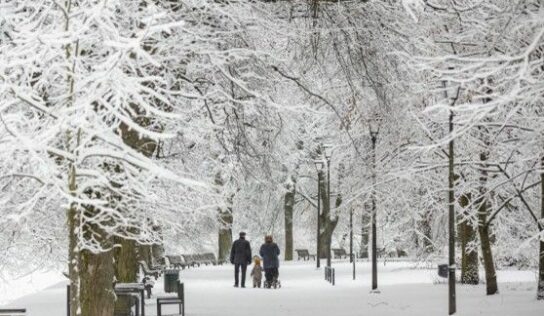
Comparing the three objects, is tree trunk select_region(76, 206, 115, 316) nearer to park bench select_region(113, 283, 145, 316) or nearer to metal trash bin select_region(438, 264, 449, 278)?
park bench select_region(113, 283, 145, 316)

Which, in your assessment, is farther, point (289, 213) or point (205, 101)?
point (289, 213)

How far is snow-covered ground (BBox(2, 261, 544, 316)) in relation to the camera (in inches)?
649

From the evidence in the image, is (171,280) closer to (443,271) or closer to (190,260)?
(443,271)

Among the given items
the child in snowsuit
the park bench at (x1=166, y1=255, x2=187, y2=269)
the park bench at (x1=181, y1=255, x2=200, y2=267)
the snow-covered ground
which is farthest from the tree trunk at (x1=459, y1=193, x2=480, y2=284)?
the park bench at (x1=181, y1=255, x2=200, y2=267)

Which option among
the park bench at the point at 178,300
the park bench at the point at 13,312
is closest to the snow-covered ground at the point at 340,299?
the park bench at the point at 178,300

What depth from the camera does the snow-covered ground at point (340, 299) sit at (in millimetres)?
16480

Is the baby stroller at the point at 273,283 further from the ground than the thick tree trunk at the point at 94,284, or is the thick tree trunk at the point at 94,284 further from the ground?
the thick tree trunk at the point at 94,284

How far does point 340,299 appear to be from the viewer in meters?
19.7

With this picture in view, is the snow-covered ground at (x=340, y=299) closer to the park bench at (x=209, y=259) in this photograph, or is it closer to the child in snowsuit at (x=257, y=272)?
the child in snowsuit at (x=257, y=272)

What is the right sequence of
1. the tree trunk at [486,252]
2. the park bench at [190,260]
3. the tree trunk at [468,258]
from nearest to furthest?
the tree trunk at [486,252] → the tree trunk at [468,258] → the park bench at [190,260]

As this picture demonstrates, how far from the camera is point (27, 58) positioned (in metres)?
7.47

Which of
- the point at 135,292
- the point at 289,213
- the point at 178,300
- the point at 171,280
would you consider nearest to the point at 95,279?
the point at 135,292

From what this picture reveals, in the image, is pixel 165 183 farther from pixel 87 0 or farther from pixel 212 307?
pixel 212 307

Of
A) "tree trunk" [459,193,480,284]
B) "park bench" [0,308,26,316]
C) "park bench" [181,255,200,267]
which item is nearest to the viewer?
"park bench" [0,308,26,316]
